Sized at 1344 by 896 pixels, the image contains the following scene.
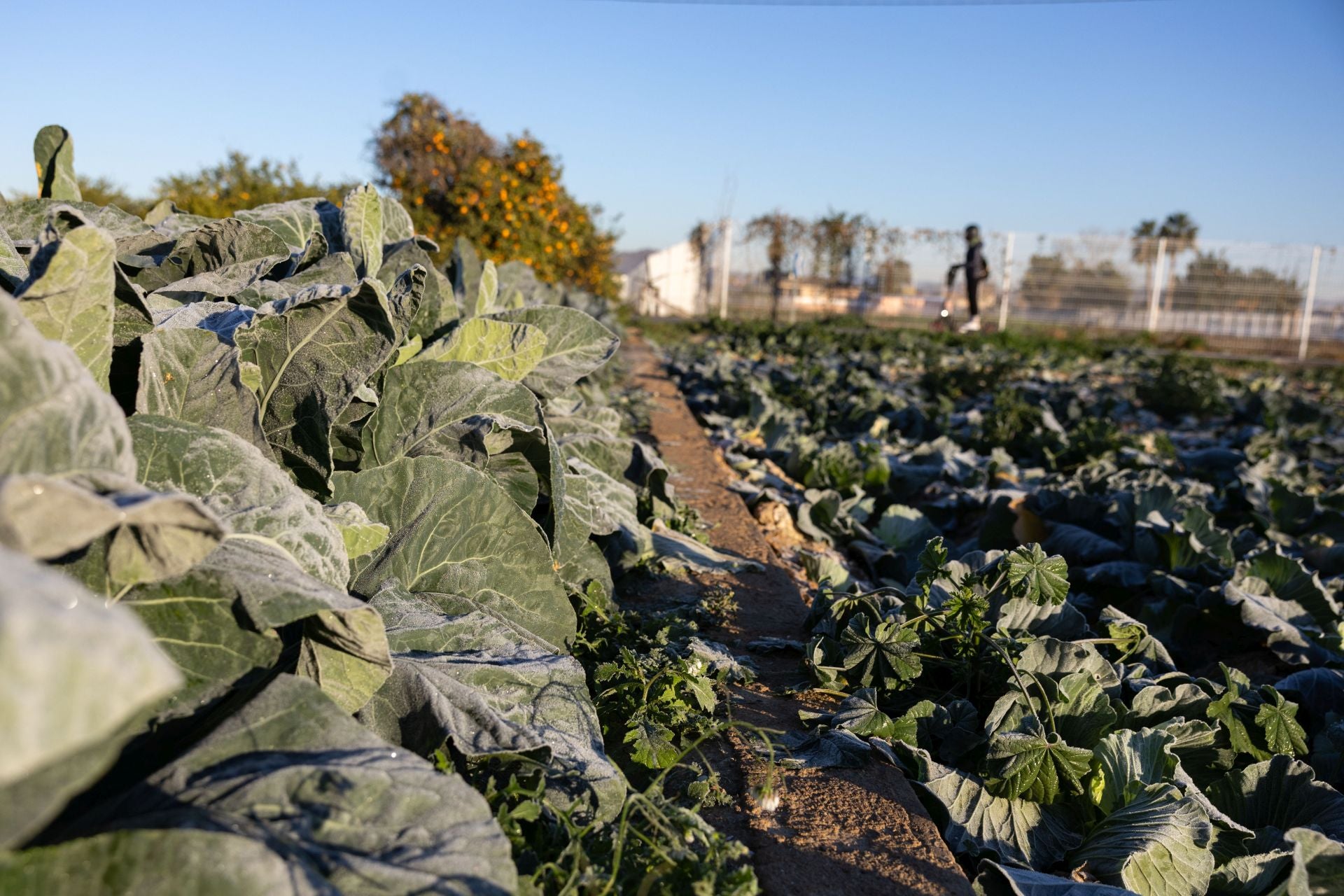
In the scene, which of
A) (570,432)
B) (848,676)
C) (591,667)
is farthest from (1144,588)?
(591,667)

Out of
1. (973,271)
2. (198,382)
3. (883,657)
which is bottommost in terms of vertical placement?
(883,657)

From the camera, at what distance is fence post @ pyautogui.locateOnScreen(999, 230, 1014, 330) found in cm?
2402

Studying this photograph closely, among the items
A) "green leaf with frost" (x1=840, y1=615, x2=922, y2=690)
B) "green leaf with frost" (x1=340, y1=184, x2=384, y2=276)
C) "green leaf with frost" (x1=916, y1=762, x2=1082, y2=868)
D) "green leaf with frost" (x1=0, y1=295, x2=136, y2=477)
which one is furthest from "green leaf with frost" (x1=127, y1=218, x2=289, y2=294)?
"green leaf with frost" (x1=916, y1=762, x2=1082, y2=868)

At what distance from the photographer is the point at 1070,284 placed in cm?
2370

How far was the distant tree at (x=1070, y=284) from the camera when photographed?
23.5 m

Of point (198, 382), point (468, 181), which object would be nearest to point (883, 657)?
point (198, 382)

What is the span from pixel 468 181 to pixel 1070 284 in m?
17.6

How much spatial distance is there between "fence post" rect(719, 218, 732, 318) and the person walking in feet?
26.3

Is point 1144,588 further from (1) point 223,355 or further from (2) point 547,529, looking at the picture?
(1) point 223,355

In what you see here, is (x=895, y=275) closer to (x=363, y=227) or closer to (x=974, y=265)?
(x=974, y=265)

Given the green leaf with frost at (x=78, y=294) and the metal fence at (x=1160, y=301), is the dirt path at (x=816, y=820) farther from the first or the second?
the metal fence at (x=1160, y=301)

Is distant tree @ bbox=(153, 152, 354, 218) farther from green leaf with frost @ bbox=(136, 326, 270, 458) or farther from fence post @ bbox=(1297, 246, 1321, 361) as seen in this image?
fence post @ bbox=(1297, 246, 1321, 361)

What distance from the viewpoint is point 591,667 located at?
2.12 metres

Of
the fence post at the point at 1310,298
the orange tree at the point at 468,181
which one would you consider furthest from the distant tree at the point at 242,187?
the fence post at the point at 1310,298
